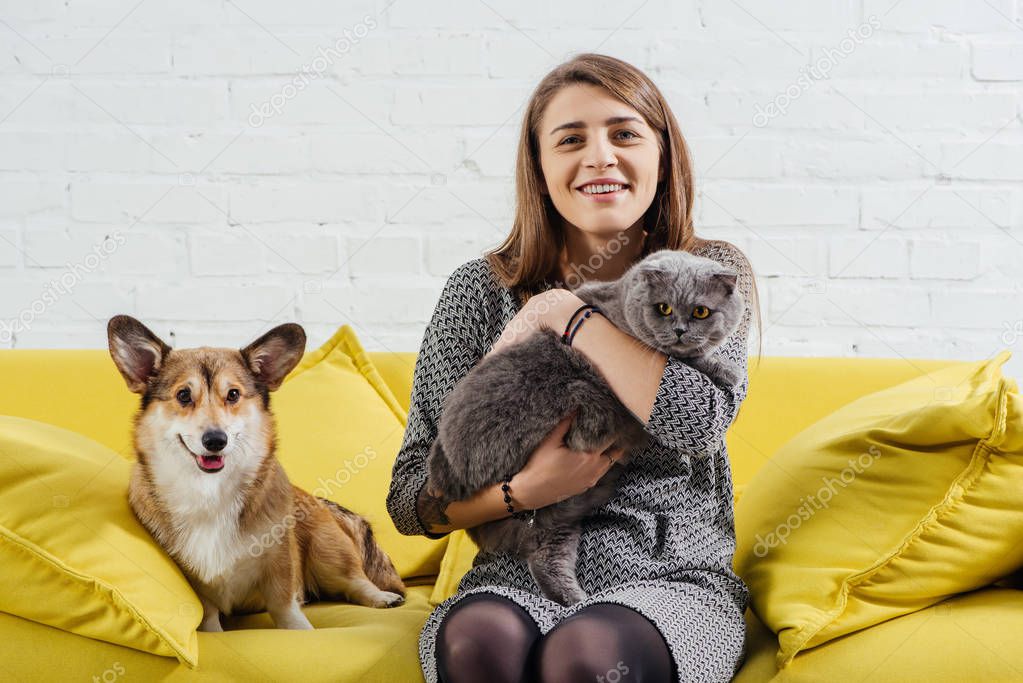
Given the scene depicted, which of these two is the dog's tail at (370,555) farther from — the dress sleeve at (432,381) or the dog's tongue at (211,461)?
the dog's tongue at (211,461)

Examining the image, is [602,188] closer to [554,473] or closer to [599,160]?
[599,160]

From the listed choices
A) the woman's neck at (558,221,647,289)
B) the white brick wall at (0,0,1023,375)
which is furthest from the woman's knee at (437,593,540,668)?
the white brick wall at (0,0,1023,375)

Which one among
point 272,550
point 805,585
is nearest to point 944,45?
point 805,585

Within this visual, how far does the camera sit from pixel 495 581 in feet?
4.76

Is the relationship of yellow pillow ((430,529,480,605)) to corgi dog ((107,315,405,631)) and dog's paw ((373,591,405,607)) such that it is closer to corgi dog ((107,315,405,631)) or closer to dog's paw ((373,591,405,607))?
dog's paw ((373,591,405,607))

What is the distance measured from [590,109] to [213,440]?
826mm

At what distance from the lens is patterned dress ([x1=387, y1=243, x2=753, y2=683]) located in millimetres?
1308

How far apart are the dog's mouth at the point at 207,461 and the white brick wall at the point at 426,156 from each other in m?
1.05

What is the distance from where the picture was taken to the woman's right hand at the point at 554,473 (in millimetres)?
1365

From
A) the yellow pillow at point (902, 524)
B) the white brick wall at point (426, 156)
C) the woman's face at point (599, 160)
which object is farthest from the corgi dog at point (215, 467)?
the white brick wall at point (426, 156)

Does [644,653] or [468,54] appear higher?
[468,54]

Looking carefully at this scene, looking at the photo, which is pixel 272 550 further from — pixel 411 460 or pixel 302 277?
pixel 302 277

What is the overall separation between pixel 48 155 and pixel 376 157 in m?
0.89

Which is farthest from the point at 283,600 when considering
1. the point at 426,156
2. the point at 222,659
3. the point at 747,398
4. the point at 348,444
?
the point at 426,156
